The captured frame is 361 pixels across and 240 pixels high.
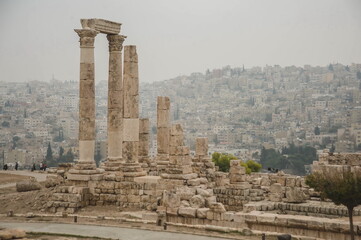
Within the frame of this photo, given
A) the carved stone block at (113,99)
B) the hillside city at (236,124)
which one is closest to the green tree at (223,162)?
the carved stone block at (113,99)

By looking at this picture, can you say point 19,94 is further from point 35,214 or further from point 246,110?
point 35,214

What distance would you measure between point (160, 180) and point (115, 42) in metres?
7.56

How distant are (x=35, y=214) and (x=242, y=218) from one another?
845cm

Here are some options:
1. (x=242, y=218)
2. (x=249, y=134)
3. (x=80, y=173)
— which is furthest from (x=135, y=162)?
(x=249, y=134)

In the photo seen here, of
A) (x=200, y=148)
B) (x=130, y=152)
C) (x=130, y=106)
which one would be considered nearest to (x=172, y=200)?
(x=130, y=152)

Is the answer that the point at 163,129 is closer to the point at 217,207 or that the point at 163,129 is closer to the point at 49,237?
the point at 217,207

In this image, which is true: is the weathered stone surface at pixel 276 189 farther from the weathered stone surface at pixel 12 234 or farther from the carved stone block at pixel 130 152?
the weathered stone surface at pixel 12 234

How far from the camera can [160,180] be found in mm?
25219

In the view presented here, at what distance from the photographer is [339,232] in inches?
675

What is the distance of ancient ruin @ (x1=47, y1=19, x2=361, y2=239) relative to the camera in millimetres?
20547

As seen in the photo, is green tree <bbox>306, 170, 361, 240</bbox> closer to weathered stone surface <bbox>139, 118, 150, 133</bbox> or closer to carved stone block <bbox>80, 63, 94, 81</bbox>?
carved stone block <bbox>80, 63, 94, 81</bbox>

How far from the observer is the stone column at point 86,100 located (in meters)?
26.7

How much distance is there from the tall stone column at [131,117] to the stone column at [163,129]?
6.03 ft

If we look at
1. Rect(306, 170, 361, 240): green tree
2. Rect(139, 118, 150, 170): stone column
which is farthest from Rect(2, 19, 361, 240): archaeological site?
Rect(306, 170, 361, 240): green tree
